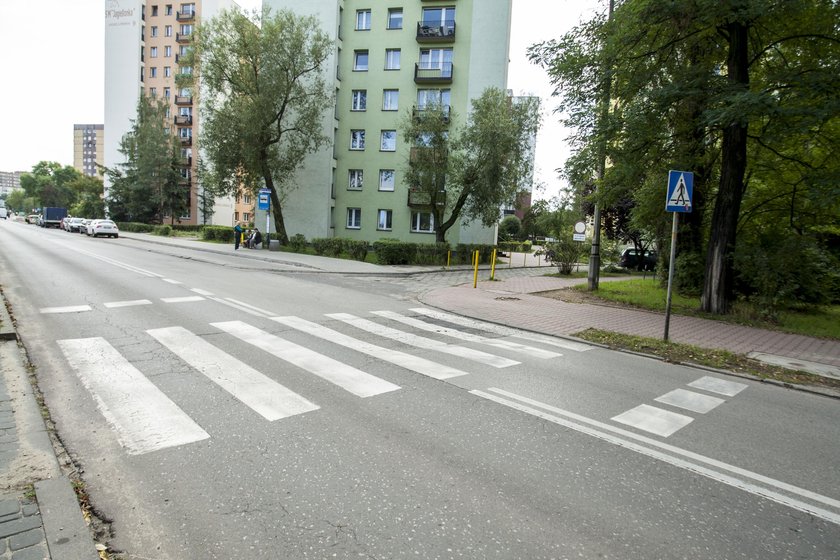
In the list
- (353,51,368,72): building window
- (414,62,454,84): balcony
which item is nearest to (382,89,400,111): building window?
(414,62,454,84): balcony

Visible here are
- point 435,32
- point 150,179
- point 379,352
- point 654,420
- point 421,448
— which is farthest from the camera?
point 150,179

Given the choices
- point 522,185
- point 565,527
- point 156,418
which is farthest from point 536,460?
point 522,185

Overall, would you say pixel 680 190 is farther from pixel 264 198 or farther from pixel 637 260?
pixel 637 260

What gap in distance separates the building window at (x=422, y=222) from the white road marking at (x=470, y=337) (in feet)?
80.9

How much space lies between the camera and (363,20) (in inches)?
1407

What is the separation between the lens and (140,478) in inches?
127

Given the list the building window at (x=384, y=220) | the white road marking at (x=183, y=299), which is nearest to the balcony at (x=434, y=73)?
the building window at (x=384, y=220)

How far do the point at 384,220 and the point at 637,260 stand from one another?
57.3ft

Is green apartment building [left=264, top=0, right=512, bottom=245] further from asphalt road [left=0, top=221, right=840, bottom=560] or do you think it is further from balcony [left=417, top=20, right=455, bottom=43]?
asphalt road [left=0, top=221, right=840, bottom=560]

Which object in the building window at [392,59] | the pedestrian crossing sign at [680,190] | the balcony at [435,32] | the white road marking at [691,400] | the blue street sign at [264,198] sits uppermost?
the balcony at [435,32]

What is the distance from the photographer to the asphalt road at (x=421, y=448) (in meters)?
2.74

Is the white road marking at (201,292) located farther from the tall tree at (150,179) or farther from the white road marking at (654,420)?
the tall tree at (150,179)

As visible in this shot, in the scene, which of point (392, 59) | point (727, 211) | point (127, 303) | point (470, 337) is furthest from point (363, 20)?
point (470, 337)

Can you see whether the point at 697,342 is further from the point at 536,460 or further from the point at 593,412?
the point at 536,460
